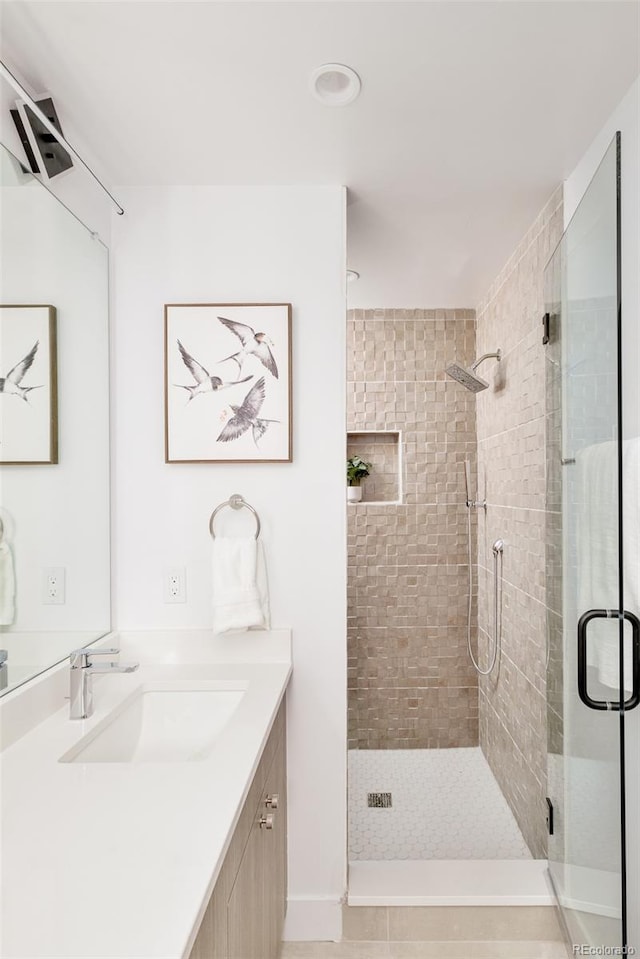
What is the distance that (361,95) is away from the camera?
1607 mm

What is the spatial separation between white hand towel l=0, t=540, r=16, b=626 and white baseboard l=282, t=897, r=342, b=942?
1381mm

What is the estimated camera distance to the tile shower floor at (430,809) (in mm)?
2553

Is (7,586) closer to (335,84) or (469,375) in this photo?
(335,84)

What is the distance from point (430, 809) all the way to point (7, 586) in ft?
7.61

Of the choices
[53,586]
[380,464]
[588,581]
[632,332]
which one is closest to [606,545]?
[588,581]

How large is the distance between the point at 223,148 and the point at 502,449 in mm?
1829

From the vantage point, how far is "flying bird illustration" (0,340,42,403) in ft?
4.64

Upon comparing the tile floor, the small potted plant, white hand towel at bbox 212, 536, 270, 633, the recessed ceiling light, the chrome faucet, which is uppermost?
the recessed ceiling light

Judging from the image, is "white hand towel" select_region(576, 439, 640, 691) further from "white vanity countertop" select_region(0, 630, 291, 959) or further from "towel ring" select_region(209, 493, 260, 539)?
"towel ring" select_region(209, 493, 260, 539)

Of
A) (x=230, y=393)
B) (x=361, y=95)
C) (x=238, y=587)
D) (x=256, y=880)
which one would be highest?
(x=361, y=95)

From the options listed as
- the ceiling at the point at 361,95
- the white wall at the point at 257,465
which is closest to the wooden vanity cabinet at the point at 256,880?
the white wall at the point at 257,465

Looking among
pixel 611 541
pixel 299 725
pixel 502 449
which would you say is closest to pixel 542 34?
pixel 611 541

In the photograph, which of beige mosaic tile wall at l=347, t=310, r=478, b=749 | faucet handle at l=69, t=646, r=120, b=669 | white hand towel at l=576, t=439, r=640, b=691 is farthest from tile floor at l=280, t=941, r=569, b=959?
beige mosaic tile wall at l=347, t=310, r=478, b=749

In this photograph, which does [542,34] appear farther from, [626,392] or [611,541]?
[611,541]
